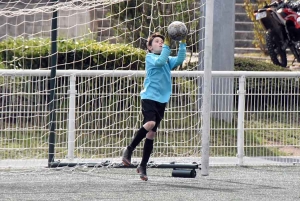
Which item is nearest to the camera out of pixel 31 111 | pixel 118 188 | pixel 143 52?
pixel 118 188

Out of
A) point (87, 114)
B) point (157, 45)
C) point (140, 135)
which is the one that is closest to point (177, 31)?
point (157, 45)

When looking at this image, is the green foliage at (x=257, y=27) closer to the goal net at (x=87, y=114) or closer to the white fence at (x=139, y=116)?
the white fence at (x=139, y=116)

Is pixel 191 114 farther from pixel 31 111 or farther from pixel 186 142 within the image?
pixel 31 111

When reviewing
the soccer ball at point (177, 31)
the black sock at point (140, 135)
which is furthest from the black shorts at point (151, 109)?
the soccer ball at point (177, 31)

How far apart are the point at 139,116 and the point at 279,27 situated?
260 centimetres

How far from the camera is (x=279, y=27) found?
37.9ft

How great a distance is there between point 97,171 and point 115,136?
0.51 meters

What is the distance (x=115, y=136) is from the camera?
10094 millimetres

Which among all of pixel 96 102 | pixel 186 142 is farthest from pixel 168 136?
pixel 96 102

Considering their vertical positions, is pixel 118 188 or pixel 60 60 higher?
pixel 60 60

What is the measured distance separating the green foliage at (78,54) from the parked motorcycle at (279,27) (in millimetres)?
1744

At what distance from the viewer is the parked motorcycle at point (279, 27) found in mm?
11414

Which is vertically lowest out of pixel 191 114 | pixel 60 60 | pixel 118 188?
pixel 118 188

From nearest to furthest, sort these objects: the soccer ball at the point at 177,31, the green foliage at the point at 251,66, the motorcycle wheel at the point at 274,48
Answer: the soccer ball at the point at 177,31
the motorcycle wheel at the point at 274,48
the green foliage at the point at 251,66
